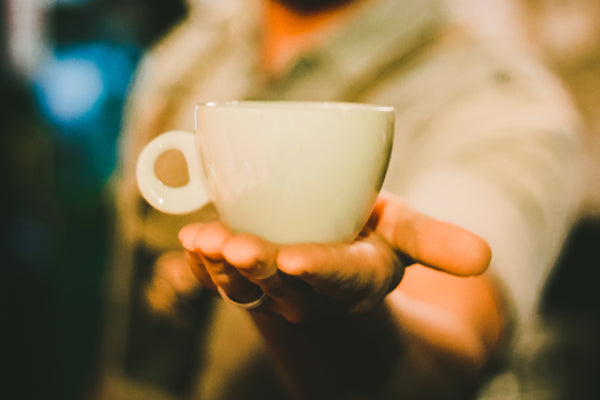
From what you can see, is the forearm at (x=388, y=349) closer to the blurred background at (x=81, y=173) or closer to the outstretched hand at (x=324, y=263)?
the outstretched hand at (x=324, y=263)

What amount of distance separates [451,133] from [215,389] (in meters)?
0.71

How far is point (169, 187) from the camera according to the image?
42 centimetres

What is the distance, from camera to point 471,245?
0.32 m

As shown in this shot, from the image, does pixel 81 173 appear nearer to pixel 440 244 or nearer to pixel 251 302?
pixel 251 302

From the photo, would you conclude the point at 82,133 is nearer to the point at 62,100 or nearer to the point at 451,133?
the point at 62,100

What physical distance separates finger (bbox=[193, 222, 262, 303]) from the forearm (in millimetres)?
61

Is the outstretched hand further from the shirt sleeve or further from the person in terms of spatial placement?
the shirt sleeve

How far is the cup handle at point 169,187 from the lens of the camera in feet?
1.35

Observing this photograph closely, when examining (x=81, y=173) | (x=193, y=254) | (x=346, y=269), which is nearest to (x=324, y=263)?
(x=346, y=269)

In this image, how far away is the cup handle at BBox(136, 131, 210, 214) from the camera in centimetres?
41

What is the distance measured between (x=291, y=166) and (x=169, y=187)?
14cm

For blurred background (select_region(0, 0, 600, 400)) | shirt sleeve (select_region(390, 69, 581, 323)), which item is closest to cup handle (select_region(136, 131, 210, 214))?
shirt sleeve (select_region(390, 69, 581, 323))

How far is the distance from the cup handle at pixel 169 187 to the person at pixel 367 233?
3 cm

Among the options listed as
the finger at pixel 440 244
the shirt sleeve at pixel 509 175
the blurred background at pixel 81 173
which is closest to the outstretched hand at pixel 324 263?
the finger at pixel 440 244
